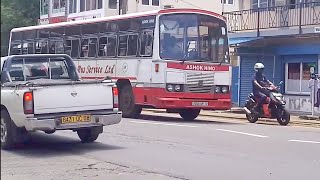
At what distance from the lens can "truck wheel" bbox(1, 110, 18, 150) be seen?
10102 mm

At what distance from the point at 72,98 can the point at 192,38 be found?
743cm

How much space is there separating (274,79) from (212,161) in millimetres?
16160

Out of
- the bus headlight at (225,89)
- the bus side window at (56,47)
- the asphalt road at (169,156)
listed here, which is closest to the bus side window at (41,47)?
the bus side window at (56,47)

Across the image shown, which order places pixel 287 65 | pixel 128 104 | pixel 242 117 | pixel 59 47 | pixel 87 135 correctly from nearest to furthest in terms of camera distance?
pixel 87 135 → pixel 128 104 → pixel 242 117 → pixel 59 47 → pixel 287 65

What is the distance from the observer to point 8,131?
10.1 m

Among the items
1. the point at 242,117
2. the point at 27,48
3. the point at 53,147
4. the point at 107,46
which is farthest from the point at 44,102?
the point at 27,48

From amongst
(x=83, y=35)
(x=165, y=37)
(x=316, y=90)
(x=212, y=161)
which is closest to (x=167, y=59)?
(x=165, y=37)

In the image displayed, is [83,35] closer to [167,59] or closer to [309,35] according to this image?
[167,59]

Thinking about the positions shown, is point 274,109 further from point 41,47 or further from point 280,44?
point 41,47

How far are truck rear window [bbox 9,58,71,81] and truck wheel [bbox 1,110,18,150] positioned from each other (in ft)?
2.59

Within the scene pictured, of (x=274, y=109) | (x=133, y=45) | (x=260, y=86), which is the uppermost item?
(x=133, y=45)

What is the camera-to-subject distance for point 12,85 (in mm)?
10000

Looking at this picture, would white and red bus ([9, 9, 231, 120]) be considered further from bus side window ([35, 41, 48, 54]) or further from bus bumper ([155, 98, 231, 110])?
bus side window ([35, 41, 48, 54])

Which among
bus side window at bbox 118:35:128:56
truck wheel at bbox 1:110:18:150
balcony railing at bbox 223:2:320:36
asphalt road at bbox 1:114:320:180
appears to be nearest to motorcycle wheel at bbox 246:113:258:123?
asphalt road at bbox 1:114:320:180
